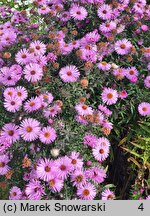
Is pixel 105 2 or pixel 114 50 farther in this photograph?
pixel 105 2

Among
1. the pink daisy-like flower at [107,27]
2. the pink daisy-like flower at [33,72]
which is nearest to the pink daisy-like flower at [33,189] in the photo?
the pink daisy-like flower at [33,72]

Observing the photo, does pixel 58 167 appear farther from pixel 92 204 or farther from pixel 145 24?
pixel 145 24

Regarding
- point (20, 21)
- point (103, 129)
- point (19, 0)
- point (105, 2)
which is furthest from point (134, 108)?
point (19, 0)

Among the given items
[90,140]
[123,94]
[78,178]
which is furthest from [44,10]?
[78,178]

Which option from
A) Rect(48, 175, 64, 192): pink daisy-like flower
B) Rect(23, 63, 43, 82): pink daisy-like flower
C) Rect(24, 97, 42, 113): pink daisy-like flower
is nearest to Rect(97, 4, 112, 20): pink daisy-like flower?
Rect(23, 63, 43, 82): pink daisy-like flower

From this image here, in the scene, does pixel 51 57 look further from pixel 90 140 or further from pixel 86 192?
pixel 86 192

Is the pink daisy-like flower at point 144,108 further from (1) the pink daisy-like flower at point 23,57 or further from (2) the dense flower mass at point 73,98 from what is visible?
(1) the pink daisy-like flower at point 23,57
